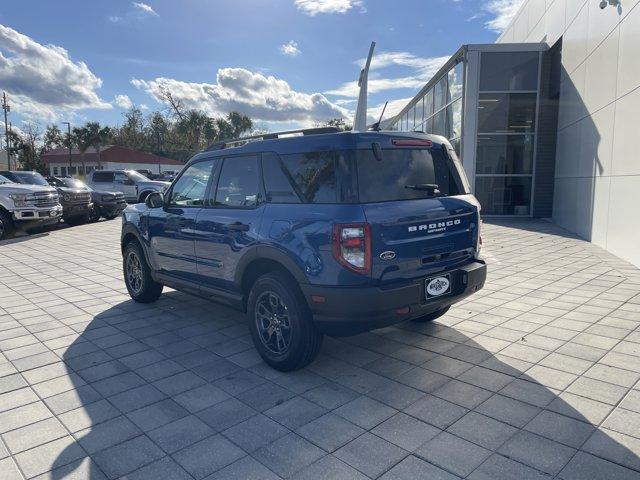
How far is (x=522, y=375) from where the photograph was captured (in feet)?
12.3

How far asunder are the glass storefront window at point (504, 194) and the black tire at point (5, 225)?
14.2m

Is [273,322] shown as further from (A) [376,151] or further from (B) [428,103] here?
(B) [428,103]

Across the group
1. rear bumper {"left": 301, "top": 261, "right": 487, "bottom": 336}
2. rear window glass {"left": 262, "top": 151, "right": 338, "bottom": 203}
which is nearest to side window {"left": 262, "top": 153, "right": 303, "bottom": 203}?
rear window glass {"left": 262, "top": 151, "right": 338, "bottom": 203}

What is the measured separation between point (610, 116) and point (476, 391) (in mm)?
8561

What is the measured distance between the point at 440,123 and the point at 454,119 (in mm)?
2579

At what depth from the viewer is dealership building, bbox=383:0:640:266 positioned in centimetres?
888

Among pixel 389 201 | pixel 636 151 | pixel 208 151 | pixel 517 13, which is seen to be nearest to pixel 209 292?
pixel 208 151

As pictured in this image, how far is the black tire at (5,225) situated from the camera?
1265 cm

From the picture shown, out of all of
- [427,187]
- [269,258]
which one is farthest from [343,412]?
[427,187]

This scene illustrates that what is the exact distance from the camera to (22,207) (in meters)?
12.7


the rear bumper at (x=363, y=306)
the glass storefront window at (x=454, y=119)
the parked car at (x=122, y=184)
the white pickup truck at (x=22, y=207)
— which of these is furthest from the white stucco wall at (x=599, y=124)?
the parked car at (x=122, y=184)

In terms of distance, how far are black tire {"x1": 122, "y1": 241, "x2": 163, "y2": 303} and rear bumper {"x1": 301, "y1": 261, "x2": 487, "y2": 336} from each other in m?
3.10

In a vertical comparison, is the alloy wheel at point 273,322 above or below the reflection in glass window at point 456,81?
below

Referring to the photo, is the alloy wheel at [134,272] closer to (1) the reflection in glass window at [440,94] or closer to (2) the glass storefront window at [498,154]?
(2) the glass storefront window at [498,154]
